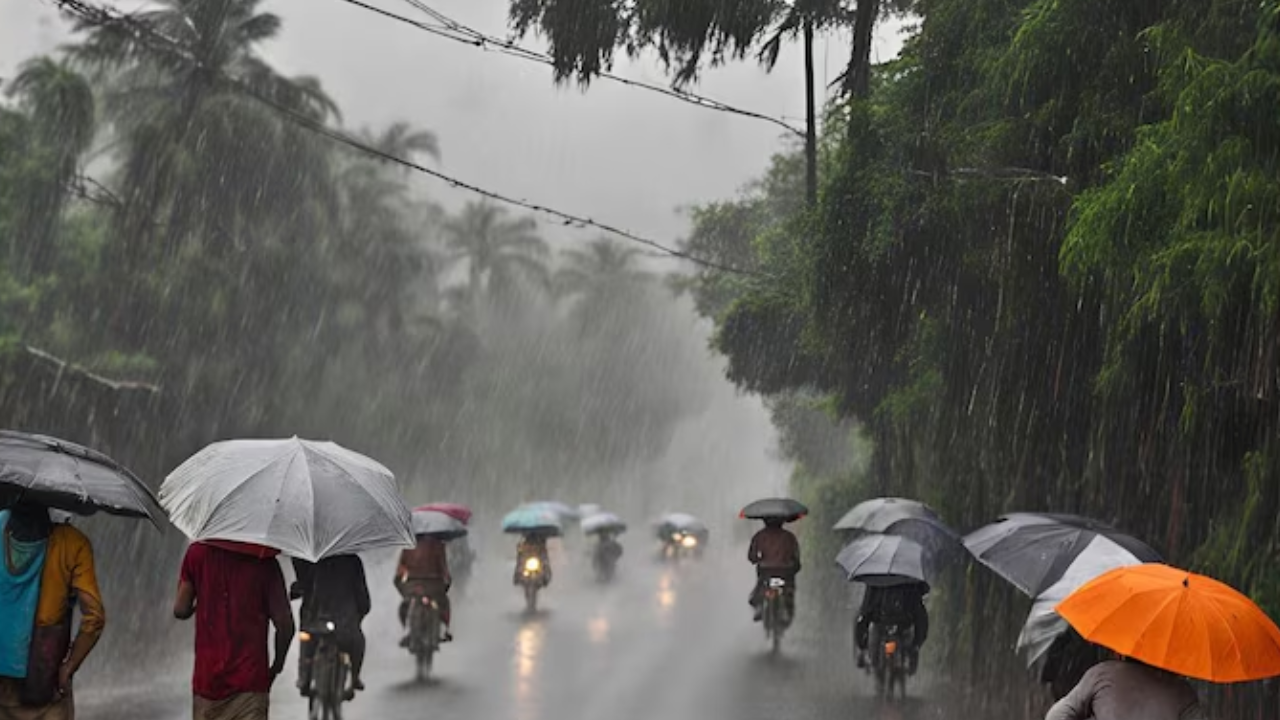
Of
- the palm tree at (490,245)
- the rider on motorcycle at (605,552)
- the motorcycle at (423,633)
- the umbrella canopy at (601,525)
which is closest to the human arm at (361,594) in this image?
the motorcycle at (423,633)

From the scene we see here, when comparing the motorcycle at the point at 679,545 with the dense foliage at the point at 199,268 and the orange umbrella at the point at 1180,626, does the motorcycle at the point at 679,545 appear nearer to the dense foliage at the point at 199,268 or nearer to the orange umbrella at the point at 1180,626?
the dense foliage at the point at 199,268

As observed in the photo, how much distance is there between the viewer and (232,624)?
7.25 m

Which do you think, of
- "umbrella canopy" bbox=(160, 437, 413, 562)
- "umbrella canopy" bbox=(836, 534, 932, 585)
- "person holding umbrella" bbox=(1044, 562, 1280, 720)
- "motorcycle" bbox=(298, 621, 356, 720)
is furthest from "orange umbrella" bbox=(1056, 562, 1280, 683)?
"umbrella canopy" bbox=(836, 534, 932, 585)

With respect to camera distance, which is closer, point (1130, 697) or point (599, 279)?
point (1130, 697)

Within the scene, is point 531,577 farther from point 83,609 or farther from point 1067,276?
point 83,609

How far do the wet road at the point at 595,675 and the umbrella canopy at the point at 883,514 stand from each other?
5.54 feet

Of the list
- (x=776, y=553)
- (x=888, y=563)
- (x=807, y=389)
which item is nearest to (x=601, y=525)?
(x=807, y=389)

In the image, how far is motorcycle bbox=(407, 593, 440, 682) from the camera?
1584 centimetres

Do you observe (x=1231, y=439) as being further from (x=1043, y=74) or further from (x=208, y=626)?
(x=208, y=626)

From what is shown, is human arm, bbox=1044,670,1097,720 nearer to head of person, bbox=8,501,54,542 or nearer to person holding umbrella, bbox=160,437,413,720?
person holding umbrella, bbox=160,437,413,720

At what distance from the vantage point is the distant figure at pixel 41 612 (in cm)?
675

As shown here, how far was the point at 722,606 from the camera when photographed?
2789 cm

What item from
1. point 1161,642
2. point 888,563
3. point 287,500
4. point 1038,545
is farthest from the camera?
point 888,563

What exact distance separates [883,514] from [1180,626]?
9.94m
